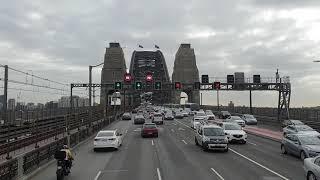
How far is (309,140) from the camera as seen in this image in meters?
25.1

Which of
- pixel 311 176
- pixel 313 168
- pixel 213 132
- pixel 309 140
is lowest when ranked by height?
pixel 311 176

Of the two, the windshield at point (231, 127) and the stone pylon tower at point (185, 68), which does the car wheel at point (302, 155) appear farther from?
the stone pylon tower at point (185, 68)

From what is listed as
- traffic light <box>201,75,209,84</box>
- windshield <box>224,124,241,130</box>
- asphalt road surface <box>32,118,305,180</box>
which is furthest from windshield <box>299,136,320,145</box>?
traffic light <box>201,75,209,84</box>

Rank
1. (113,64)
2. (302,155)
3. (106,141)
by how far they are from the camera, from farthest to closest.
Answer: (113,64)
(106,141)
(302,155)

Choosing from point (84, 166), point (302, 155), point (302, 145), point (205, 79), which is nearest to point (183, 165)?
point (84, 166)

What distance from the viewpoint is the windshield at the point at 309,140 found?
24766 millimetres

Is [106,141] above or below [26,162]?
above

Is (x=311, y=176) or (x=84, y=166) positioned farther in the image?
(x=84, y=166)

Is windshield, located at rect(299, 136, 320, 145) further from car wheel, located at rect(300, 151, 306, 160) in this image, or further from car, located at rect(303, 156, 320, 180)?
car, located at rect(303, 156, 320, 180)

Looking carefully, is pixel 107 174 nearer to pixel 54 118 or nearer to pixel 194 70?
pixel 54 118

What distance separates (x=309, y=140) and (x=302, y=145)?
640 mm

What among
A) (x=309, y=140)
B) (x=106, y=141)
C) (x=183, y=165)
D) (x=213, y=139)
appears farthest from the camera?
(x=106, y=141)

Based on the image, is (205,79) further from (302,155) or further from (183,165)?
(183,165)

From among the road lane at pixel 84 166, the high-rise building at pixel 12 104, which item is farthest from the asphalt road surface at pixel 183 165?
the high-rise building at pixel 12 104
